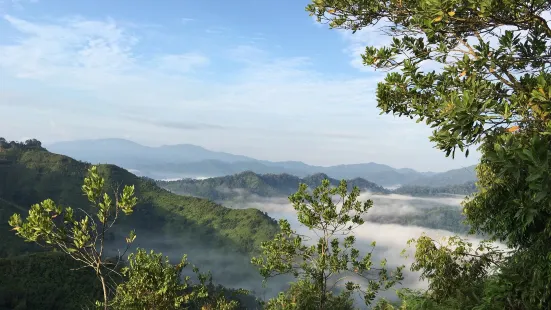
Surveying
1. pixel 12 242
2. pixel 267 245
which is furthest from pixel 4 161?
pixel 267 245

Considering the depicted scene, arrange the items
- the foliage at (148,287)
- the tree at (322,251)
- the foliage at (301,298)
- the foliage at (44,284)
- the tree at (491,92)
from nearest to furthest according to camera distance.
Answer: the tree at (491,92) < the foliage at (148,287) < the tree at (322,251) < the foliage at (301,298) < the foliage at (44,284)

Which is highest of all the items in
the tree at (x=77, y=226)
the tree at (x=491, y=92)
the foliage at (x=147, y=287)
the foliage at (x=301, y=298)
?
the tree at (x=491, y=92)

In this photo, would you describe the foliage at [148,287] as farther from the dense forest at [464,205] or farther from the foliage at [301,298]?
the foliage at [301,298]

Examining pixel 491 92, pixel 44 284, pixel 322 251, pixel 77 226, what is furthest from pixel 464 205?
pixel 44 284

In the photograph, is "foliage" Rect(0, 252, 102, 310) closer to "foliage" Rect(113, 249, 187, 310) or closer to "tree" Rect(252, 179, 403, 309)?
"tree" Rect(252, 179, 403, 309)

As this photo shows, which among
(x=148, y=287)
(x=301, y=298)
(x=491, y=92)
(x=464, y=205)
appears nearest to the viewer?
(x=491, y=92)

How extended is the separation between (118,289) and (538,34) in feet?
34.8

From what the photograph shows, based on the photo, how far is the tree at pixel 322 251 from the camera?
11672 millimetres

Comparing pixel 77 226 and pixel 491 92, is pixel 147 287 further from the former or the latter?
pixel 491 92

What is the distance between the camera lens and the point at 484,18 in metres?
6.25

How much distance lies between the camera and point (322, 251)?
11.8m

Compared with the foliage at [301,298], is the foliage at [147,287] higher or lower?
higher

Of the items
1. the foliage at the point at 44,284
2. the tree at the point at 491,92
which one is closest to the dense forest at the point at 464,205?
the tree at the point at 491,92

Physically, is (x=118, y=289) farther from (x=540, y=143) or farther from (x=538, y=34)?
(x=538, y=34)
